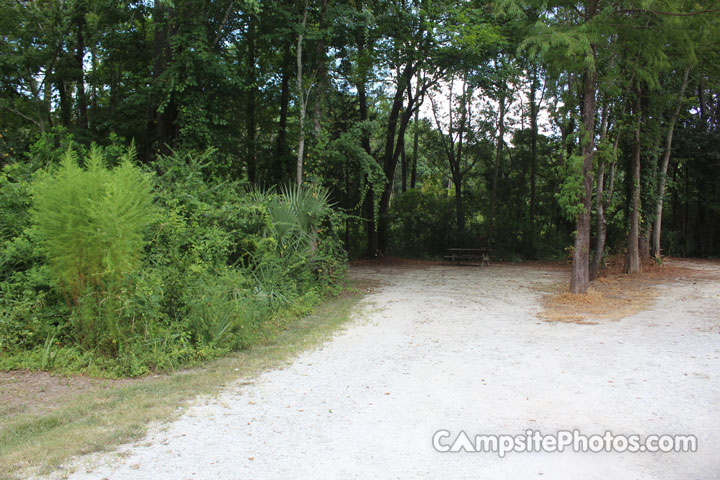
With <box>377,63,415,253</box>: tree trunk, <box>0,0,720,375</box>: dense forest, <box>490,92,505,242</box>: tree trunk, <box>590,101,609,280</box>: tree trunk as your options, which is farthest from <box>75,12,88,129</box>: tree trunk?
<box>490,92,505,242</box>: tree trunk

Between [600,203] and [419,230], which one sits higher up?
[600,203]

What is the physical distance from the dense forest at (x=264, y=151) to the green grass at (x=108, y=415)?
49cm

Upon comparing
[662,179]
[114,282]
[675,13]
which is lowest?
[114,282]

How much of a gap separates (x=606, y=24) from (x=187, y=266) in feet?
30.1

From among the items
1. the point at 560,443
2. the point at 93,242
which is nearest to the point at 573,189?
the point at 560,443

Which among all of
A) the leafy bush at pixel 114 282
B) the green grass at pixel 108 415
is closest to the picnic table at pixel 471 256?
the leafy bush at pixel 114 282

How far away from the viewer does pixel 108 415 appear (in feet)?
13.5

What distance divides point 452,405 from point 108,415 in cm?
301

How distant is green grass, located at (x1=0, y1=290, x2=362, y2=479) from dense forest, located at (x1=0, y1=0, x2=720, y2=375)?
494 mm

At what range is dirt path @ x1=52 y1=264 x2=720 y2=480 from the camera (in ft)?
10.7

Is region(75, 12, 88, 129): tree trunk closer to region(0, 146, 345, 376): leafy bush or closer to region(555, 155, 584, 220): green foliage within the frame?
region(0, 146, 345, 376): leafy bush

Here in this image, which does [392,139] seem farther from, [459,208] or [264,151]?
[264,151]

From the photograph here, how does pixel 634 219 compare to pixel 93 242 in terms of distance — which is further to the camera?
pixel 634 219

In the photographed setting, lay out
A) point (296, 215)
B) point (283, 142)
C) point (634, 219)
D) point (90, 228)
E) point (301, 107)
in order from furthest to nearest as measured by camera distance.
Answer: point (283, 142) → point (634, 219) → point (301, 107) → point (296, 215) → point (90, 228)
